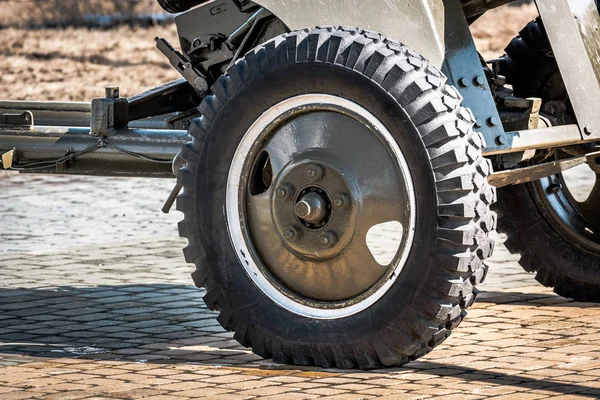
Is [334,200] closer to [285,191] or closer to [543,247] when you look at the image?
[285,191]

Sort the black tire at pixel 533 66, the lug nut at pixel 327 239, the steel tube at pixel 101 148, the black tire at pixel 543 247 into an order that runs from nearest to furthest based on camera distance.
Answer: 1. the lug nut at pixel 327 239
2. the steel tube at pixel 101 148
3. the black tire at pixel 543 247
4. the black tire at pixel 533 66

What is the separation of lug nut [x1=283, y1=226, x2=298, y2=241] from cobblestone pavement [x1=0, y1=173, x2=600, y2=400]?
0.51 meters

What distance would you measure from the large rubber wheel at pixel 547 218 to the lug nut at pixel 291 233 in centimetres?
190

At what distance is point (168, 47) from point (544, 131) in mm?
1932

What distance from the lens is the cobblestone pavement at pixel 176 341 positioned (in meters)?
4.91

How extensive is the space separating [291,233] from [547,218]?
2042mm

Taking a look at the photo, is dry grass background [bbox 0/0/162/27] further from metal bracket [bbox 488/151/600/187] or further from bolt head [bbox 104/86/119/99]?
metal bracket [bbox 488/151/600/187]

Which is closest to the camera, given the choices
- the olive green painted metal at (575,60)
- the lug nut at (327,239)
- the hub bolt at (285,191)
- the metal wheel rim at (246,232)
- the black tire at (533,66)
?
the metal wheel rim at (246,232)

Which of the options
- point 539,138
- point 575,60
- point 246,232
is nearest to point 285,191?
point 246,232

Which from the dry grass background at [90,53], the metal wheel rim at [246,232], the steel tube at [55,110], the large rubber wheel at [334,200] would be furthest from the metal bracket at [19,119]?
the dry grass background at [90,53]

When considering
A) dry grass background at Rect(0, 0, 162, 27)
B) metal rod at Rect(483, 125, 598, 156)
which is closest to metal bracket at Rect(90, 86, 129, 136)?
metal rod at Rect(483, 125, 598, 156)

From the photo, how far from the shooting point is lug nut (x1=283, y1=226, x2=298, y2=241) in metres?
5.27

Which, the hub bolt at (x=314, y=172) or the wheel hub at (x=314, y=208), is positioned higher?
the hub bolt at (x=314, y=172)

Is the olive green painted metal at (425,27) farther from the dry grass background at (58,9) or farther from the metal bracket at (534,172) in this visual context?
the dry grass background at (58,9)
